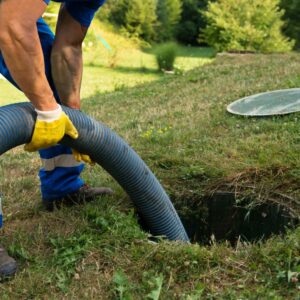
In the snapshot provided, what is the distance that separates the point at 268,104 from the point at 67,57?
2979 mm

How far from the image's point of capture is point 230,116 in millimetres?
5410

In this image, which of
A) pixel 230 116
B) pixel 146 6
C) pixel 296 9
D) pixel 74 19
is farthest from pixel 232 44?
pixel 74 19

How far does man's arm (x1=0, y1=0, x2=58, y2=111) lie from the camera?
7.22ft

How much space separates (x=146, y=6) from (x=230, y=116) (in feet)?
76.6

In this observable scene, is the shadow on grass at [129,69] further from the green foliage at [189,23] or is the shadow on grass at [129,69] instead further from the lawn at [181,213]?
the lawn at [181,213]

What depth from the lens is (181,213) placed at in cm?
369

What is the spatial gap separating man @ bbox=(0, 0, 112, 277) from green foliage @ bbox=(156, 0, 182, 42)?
27326mm

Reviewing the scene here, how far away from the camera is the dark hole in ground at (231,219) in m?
3.40

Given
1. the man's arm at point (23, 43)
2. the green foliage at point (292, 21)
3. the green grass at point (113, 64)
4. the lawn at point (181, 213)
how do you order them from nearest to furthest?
the man's arm at point (23, 43)
the lawn at point (181, 213)
the green grass at point (113, 64)
the green foliage at point (292, 21)

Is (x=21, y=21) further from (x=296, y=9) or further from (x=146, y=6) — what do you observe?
(x=146, y=6)

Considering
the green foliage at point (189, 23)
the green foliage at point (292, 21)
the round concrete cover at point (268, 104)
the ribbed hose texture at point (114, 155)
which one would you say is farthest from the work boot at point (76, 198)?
the green foliage at point (189, 23)

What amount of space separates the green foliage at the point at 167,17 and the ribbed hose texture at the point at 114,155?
27515 millimetres

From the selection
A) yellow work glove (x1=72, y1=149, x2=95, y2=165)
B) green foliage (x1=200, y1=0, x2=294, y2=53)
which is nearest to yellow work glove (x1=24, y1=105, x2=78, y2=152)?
yellow work glove (x1=72, y1=149, x2=95, y2=165)

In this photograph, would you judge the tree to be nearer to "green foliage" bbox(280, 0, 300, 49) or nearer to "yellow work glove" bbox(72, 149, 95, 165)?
"green foliage" bbox(280, 0, 300, 49)
